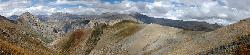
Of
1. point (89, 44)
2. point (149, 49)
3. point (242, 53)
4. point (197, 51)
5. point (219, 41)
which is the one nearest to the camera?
point (242, 53)

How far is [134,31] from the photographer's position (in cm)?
12281

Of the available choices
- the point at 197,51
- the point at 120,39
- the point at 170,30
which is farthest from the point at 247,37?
the point at 120,39

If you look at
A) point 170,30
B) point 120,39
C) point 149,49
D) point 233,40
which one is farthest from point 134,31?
point 233,40

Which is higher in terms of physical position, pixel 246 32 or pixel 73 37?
pixel 246 32

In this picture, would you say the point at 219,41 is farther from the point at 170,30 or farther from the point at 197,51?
the point at 170,30

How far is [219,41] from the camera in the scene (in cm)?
6425

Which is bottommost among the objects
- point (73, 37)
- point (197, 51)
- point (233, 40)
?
point (73, 37)

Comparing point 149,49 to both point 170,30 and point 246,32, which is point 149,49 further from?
point 246,32

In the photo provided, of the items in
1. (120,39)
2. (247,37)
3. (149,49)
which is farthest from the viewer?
(120,39)

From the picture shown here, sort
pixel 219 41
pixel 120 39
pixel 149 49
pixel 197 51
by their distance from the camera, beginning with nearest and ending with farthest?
1. pixel 219 41
2. pixel 197 51
3. pixel 149 49
4. pixel 120 39

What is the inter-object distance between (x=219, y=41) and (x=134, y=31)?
5976cm

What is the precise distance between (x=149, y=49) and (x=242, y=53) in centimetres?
4050

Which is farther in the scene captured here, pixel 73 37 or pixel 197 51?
pixel 73 37

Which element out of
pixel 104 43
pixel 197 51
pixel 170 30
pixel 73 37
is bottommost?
pixel 73 37
